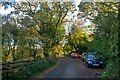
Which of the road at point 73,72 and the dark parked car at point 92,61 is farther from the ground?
the dark parked car at point 92,61

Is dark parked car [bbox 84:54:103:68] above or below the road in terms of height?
above

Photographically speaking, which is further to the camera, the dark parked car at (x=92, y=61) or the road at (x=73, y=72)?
the dark parked car at (x=92, y=61)

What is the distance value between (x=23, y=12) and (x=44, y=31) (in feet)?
8.90

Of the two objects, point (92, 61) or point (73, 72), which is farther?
point (92, 61)

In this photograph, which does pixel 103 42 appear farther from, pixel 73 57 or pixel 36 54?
pixel 73 57

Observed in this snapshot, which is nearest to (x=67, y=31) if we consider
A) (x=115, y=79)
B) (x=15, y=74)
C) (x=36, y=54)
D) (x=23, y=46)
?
(x=36, y=54)

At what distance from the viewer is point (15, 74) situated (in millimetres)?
9156

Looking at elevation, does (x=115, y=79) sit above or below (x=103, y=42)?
below

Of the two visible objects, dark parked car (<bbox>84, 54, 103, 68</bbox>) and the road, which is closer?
the road

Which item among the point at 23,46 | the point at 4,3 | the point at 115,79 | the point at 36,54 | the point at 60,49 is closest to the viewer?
the point at 115,79

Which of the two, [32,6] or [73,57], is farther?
[73,57]

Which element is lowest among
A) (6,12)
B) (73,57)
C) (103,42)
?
(73,57)

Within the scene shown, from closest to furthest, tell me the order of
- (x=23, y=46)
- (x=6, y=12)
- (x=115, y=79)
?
(x=115, y=79)
(x=6, y=12)
(x=23, y=46)

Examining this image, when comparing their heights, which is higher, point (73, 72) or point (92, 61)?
point (92, 61)
